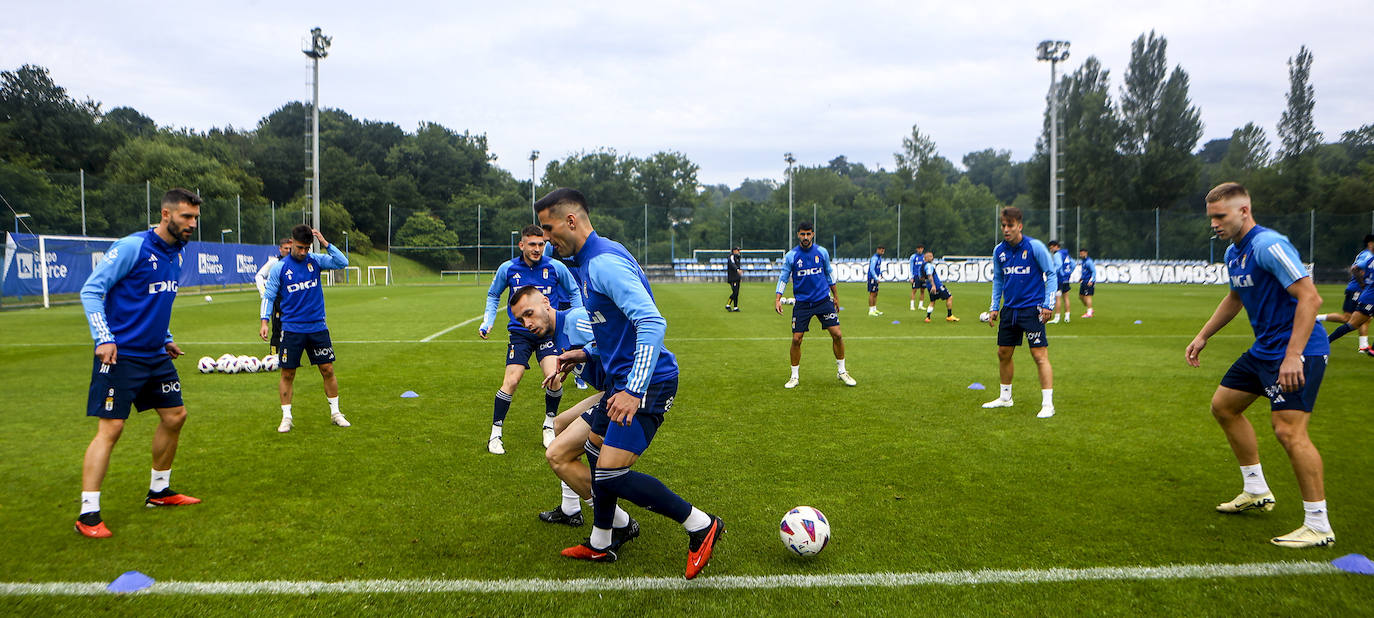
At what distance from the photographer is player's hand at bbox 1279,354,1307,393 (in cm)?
423

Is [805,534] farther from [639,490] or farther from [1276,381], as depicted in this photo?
[1276,381]

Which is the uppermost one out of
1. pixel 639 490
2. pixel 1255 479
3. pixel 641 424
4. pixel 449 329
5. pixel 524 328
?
pixel 524 328

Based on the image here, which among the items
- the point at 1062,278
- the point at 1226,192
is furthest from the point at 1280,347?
the point at 1062,278

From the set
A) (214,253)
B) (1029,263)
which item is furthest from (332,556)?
(214,253)

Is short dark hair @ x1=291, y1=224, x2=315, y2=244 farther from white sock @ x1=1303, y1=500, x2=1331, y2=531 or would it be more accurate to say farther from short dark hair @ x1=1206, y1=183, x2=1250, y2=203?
white sock @ x1=1303, y1=500, x2=1331, y2=531

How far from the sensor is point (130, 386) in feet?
15.8

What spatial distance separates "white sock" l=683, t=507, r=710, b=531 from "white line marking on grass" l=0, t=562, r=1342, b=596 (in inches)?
10.9

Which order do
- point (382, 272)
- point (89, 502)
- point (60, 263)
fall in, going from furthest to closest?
point (382, 272) → point (60, 263) → point (89, 502)

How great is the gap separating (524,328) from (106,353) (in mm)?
3212

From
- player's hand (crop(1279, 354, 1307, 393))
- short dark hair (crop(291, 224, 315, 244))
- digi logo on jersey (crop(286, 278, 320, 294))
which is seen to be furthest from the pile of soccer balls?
player's hand (crop(1279, 354, 1307, 393))

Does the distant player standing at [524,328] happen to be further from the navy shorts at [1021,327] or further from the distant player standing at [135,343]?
the navy shorts at [1021,327]

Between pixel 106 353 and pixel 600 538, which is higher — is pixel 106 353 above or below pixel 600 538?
above

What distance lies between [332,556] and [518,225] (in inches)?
2035

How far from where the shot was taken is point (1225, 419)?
4.88 m
